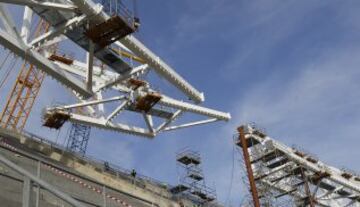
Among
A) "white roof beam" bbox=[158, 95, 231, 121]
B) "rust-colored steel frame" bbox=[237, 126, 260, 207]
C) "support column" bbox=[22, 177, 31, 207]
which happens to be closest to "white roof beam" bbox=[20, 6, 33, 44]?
"white roof beam" bbox=[158, 95, 231, 121]

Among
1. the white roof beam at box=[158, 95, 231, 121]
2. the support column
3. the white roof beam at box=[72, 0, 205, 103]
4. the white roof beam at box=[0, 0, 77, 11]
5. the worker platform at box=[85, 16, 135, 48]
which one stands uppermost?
the white roof beam at box=[158, 95, 231, 121]

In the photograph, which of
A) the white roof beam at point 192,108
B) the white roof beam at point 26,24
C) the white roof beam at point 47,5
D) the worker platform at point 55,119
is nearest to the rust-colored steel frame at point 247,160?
the white roof beam at point 192,108

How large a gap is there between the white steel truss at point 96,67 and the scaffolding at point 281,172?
34.1 ft

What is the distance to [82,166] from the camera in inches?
1427

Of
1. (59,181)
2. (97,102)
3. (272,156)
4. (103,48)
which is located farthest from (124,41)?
(272,156)

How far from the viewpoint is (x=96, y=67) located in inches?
1313

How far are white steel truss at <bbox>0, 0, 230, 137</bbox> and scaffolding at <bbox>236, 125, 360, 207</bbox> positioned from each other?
10397 millimetres

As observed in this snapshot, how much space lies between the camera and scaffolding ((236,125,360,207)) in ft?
160

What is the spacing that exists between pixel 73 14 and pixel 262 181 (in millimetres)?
29820

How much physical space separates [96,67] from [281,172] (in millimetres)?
25562

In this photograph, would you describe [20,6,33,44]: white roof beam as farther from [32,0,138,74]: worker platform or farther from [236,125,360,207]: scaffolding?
[236,125,360,207]: scaffolding

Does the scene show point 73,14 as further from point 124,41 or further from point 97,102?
point 97,102

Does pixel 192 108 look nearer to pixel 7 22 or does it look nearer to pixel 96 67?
pixel 96 67

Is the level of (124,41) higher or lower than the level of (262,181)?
lower
